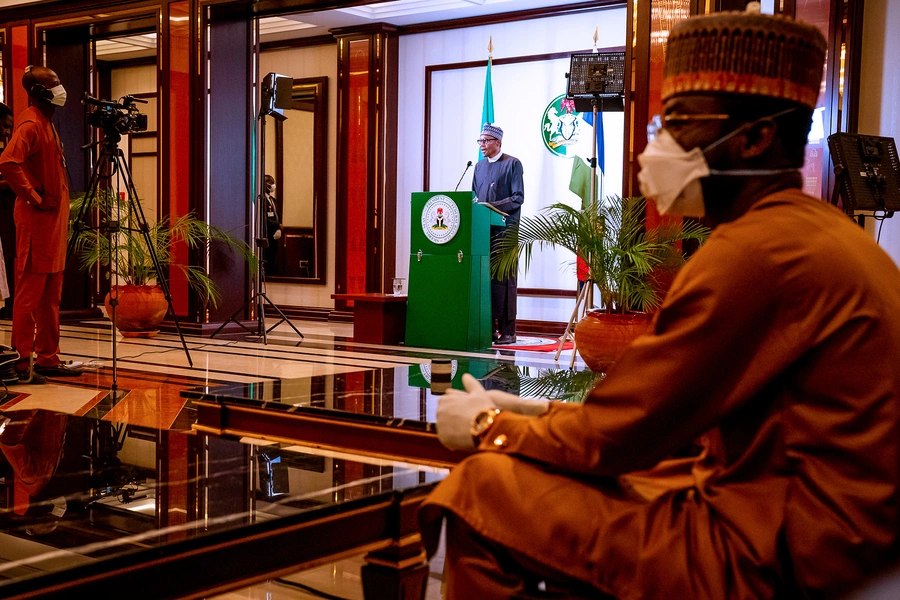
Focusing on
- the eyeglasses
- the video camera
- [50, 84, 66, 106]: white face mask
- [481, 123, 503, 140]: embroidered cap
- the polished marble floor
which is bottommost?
the polished marble floor

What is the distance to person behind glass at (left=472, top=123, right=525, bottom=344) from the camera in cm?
740

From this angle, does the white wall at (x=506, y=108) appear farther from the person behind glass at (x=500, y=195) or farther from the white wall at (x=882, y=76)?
the white wall at (x=882, y=76)

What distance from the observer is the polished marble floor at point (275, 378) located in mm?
2600

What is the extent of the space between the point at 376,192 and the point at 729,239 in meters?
8.55

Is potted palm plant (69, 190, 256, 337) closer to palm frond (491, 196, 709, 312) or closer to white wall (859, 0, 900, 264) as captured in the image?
palm frond (491, 196, 709, 312)

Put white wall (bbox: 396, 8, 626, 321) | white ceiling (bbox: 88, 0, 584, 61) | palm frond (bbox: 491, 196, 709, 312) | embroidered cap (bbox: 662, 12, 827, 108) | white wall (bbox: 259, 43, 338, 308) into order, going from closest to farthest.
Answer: embroidered cap (bbox: 662, 12, 827, 108) < palm frond (bbox: 491, 196, 709, 312) < white wall (bbox: 396, 8, 626, 321) < white ceiling (bbox: 88, 0, 584, 61) < white wall (bbox: 259, 43, 338, 308)

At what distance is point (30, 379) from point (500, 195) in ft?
13.1

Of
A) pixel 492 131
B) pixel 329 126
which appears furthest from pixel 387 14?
pixel 492 131

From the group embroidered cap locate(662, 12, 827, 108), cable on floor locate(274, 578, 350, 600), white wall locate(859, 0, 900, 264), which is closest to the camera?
embroidered cap locate(662, 12, 827, 108)

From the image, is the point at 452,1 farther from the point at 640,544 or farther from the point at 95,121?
the point at 640,544

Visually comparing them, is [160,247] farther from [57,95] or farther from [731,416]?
[731,416]

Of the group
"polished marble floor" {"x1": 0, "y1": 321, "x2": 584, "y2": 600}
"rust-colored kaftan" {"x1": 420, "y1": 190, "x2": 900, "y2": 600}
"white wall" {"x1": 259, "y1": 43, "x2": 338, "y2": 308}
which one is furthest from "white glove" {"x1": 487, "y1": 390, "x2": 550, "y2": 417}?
"white wall" {"x1": 259, "y1": 43, "x2": 338, "y2": 308}

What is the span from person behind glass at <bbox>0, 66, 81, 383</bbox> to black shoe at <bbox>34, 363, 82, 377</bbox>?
0.26ft

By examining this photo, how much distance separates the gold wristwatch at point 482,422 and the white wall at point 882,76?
5070mm
